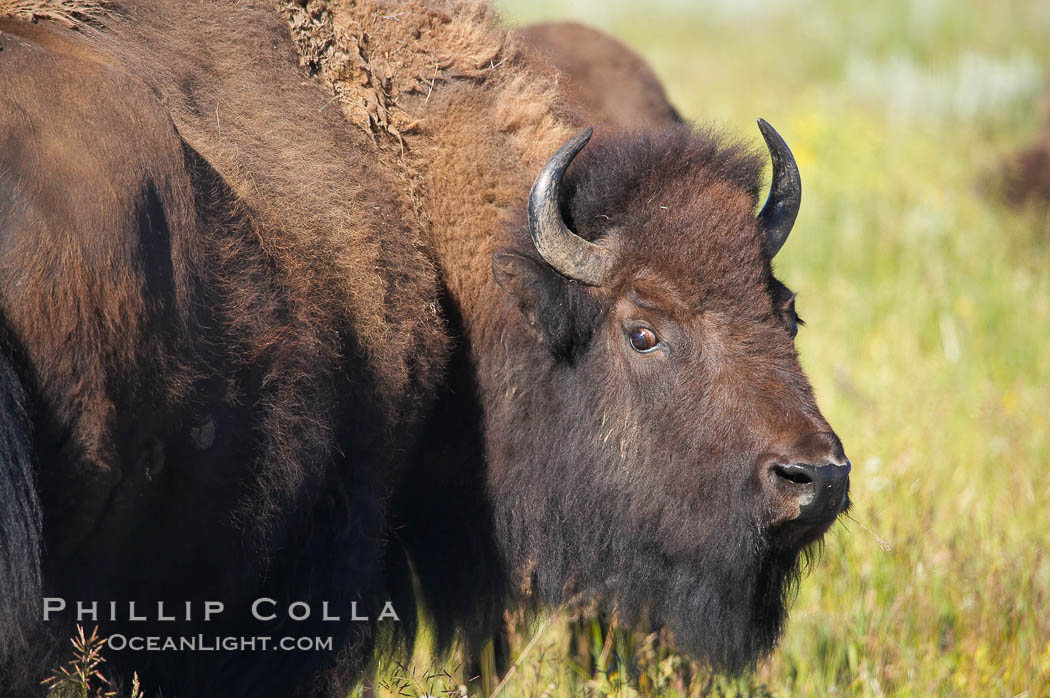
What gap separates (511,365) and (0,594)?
1744 millimetres

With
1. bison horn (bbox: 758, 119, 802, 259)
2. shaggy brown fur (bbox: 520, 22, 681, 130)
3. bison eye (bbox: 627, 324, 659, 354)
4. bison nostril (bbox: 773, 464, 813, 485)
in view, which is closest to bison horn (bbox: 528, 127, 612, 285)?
bison eye (bbox: 627, 324, 659, 354)

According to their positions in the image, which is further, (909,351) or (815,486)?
(909,351)

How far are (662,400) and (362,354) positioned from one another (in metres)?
0.98

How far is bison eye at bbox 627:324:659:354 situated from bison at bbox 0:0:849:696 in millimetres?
10

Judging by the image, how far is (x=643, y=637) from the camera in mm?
4004

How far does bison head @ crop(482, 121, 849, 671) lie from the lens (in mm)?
3240

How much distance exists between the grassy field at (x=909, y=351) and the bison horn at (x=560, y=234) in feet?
4.56

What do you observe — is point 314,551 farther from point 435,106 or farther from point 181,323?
point 435,106

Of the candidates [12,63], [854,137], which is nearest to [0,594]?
[12,63]

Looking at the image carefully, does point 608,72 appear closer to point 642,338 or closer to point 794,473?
point 642,338

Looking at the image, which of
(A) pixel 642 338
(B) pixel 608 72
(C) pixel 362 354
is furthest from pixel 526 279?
(B) pixel 608 72

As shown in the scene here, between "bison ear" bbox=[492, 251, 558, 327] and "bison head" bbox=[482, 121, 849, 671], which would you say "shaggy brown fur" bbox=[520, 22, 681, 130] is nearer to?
"bison head" bbox=[482, 121, 849, 671]

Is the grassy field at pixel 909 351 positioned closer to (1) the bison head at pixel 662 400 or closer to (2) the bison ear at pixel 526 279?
(1) the bison head at pixel 662 400

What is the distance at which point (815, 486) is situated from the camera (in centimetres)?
305
